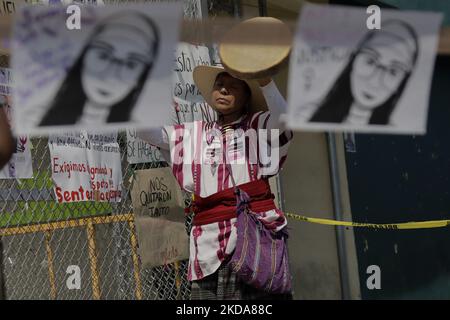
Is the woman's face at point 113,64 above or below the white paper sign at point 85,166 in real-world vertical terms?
below

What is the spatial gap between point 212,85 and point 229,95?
397 millimetres

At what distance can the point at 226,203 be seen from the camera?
3805 millimetres

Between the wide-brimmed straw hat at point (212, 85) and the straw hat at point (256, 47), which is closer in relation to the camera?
the straw hat at point (256, 47)

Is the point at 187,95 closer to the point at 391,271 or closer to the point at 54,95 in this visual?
the point at 54,95

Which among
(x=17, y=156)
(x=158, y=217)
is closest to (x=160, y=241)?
(x=158, y=217)

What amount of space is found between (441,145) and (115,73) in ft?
19.3

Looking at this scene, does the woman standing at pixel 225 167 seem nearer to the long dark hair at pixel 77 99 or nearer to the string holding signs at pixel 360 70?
the string holding signs at pixel 360 70

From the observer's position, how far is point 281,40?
8.73 feet

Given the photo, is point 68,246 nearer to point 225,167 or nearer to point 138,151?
point 138,151

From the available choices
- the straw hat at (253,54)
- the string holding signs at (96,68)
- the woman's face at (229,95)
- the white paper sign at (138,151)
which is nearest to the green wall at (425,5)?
the white paper sign at (138,151)

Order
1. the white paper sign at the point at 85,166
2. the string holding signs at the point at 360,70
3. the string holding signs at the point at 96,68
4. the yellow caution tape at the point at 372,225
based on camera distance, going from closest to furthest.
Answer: the string holding signs at the point at 96,68 → the string holding signs at the point at 360,70 → the white paper sign at the point at 85,166 → the yellow caution tape at the point at 372,225

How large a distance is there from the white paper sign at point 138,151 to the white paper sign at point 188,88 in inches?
9.9

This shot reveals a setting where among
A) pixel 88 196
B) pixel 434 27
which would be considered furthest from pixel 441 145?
pixel 434 27

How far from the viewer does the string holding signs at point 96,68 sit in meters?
2.50
